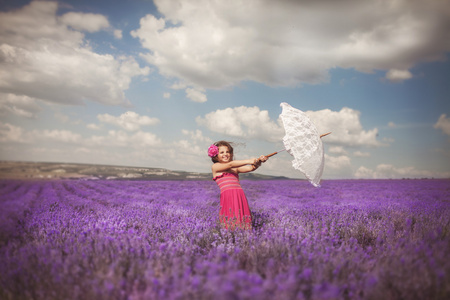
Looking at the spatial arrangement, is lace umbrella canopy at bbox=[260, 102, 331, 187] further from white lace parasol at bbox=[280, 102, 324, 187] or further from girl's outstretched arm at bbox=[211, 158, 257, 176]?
girl's outstretched arm at bbox=[211, 158, 257, 176]

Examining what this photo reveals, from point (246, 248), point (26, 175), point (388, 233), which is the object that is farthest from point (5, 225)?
point (388, 233)

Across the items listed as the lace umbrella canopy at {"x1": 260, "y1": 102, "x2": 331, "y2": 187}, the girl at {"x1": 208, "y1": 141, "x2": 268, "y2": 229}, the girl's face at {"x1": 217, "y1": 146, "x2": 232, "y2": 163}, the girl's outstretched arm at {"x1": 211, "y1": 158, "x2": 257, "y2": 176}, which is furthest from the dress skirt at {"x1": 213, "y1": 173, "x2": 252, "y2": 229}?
the lace umbrella canopy at {"x1": 260, "y1": 102, "x2": 331, "y2": 187}

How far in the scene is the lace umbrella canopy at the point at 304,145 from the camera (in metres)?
2.63

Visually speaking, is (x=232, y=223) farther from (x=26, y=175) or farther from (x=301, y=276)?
(x=26, y=175)

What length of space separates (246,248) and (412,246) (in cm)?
128

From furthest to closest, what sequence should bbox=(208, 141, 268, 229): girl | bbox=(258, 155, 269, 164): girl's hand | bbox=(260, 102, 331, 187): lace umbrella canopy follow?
bbox=(208, 141, 268, 229): girl
bbox=(258, 155, 269, 164): girl's hand
bbox=(260, 102, 331, 187): lace umbrella canopy

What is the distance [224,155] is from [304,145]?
113 centimetres

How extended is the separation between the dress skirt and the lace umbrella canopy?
35.2 inches

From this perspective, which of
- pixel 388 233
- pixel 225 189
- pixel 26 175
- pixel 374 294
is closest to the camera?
pixel 374 294

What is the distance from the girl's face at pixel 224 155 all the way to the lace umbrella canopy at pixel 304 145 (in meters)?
0.97

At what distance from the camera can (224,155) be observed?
3.39 meters

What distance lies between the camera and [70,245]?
6.70 ft

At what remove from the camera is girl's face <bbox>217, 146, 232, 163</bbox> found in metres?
3.39

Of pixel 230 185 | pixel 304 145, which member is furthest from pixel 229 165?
pixel 304 145
